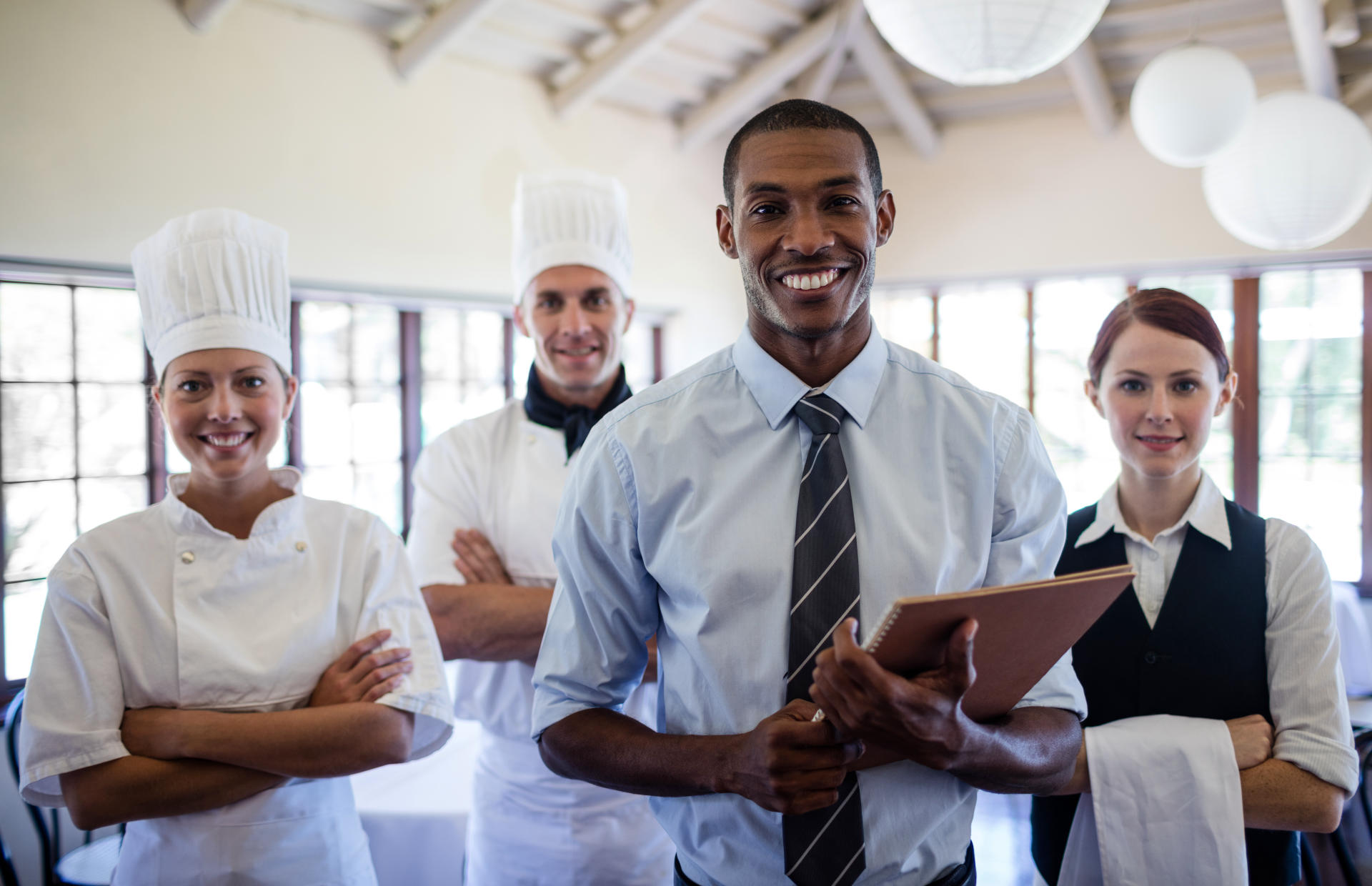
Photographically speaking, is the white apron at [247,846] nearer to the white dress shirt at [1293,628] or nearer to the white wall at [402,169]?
the white dress shirt at [1293,628]

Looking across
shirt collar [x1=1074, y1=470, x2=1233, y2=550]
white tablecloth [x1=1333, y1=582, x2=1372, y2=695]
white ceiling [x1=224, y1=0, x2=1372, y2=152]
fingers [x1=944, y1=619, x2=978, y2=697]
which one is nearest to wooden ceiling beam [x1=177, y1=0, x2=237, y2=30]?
white ceiling [x1=224, y1=0, x2=1372, y2=152]

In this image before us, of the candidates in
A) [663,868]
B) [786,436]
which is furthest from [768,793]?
[663,868]

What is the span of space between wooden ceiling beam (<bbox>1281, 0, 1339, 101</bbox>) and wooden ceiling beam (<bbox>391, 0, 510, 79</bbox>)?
366cm

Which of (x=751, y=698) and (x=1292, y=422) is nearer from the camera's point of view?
(x=751, y=698)

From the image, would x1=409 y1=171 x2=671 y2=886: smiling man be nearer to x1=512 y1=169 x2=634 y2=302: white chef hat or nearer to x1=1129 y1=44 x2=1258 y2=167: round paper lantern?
x1=512 y1=169 x2=634 y2=302: white chef hat

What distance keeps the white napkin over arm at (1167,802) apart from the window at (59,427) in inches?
138

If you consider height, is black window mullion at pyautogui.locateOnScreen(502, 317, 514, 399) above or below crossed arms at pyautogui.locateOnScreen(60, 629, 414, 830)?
above

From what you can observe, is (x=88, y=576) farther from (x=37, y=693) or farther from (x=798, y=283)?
(x=798, y=283)

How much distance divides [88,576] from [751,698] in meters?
1.03

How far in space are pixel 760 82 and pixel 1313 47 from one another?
277cm

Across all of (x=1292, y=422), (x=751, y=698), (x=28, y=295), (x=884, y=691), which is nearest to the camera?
(x=884, y=691)

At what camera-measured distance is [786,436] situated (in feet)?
4.05

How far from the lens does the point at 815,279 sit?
3.88 feet

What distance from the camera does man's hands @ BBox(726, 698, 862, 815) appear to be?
1.02m
